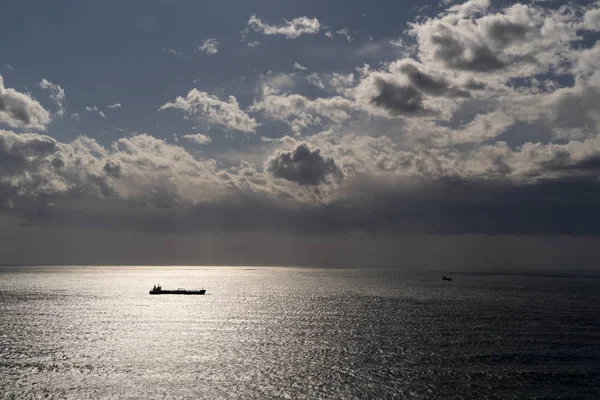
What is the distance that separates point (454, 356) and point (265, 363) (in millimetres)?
35489

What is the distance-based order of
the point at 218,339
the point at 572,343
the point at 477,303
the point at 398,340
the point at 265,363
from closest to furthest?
1. the point at 265,363
2. the point at 572,343
3. the point at 398,340
4. the point at 218,339
5. the point at 477,303

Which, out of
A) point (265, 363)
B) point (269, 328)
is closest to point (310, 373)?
point (265, 363)

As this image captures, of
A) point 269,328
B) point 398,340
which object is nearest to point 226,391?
point 398,340

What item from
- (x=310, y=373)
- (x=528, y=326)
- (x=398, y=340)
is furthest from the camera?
(x=528, y=326)

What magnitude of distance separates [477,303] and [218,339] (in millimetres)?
120087

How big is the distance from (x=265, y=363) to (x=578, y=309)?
12942 cm

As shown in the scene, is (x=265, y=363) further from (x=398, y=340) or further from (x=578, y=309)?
(x=578, y=309)

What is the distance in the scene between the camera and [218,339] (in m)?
115

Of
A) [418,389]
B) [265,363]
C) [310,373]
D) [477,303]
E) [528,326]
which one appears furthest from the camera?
[477,303]

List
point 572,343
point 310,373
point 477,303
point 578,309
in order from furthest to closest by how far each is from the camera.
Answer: point 477,303, point 578,309, point 572,343, point 310,373

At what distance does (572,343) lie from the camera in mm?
100938

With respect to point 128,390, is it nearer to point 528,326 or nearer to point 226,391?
point 226,391

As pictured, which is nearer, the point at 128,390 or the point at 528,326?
the point at 128,390

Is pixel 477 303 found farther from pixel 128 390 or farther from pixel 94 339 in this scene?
pixel 128 390
